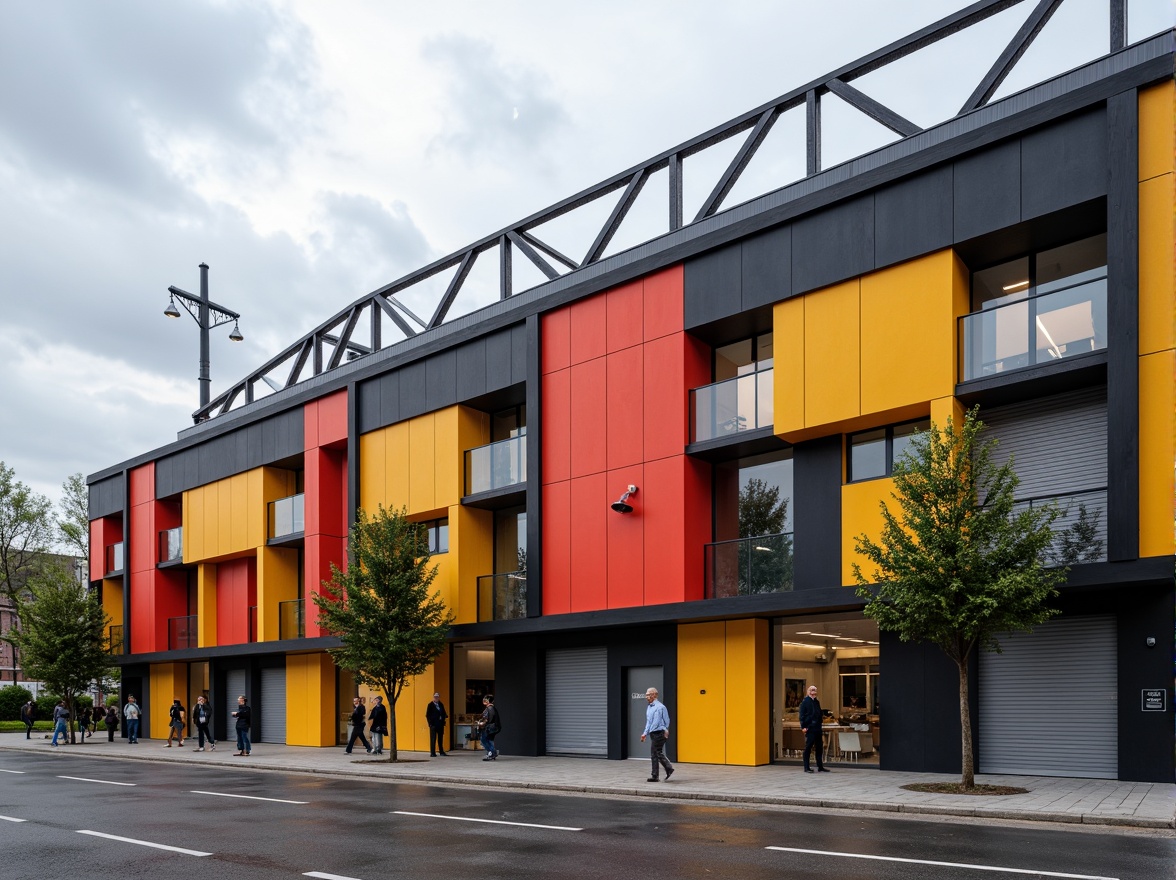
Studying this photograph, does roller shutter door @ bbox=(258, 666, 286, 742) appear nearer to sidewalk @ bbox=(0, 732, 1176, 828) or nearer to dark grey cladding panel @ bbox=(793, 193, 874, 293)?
sidewalk @ bbox=(0, 732, 1176, 828)

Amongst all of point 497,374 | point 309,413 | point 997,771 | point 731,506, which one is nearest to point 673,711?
point 731,506

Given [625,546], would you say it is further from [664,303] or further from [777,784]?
[777,784]

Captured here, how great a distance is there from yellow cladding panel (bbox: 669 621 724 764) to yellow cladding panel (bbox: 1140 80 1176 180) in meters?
11.0

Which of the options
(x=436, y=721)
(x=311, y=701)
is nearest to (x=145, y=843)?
(x=436, y=721)

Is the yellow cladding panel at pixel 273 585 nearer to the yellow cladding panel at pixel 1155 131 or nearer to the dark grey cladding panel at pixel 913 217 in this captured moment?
the dark grey cladding panel at pixel 913 217

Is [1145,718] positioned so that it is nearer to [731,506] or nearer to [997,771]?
[997,771]

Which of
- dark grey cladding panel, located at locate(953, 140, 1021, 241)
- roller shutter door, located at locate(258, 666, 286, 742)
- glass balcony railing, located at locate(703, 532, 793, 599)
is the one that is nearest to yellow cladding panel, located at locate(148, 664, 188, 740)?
roller shutter door, located at locate(258, 666, 286, 742)

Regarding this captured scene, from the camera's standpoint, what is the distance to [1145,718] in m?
15.2

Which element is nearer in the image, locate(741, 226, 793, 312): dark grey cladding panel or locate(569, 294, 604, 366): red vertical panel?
locate(741, 226, 793, 312): dark grey cladding panel

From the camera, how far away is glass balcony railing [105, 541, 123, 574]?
4156 cm

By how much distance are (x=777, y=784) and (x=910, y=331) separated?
783cm

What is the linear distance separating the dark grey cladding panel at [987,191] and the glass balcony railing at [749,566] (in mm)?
6542

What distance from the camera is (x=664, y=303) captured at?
21969 mm

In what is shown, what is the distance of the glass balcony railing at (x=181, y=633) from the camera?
36500 millimetres
